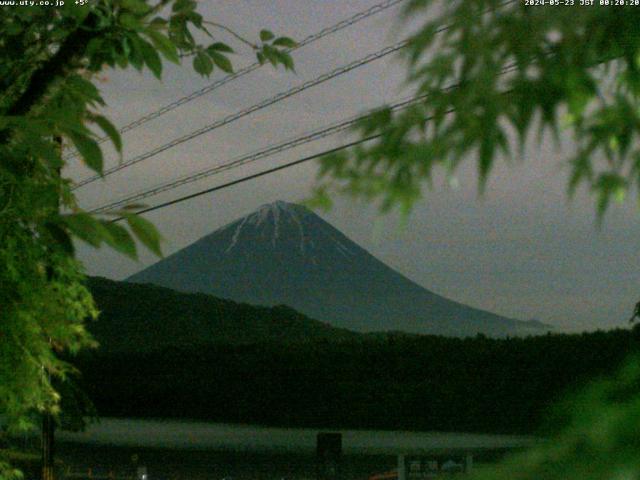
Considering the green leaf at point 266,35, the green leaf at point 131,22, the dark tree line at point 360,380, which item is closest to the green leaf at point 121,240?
the green leaf at point 131,22

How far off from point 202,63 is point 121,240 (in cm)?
151

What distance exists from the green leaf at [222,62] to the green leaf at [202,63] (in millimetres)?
30

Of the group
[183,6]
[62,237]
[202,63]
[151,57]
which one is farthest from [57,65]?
[62,237]

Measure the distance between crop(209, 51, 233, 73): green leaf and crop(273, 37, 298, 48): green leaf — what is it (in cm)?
38

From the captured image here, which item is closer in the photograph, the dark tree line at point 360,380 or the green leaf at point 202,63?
the green leaf at point 202,63

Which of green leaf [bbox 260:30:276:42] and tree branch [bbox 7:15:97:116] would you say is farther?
green leaf [bbox 260:30:276:42]

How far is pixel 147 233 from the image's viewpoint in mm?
1782

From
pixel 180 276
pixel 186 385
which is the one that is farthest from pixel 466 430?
pixel 180 276

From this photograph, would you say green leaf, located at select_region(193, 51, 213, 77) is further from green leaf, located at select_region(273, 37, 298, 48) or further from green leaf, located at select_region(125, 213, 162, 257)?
green leaf, located at select_region(125, 213, 162, 257)

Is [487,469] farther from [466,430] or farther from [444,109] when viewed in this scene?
[466,430]

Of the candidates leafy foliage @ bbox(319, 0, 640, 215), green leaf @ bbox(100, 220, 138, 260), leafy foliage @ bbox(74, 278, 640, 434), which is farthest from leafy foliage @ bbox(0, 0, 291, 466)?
leafy foliage @ bbox(74, 278, 640, 434)

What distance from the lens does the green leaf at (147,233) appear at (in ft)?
5.77

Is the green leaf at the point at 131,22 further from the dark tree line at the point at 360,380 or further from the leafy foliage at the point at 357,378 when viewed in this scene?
the leafy foliage at the point at 357,378

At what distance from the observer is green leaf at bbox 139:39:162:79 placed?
2545 millimetres
